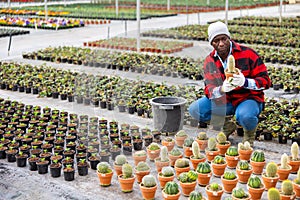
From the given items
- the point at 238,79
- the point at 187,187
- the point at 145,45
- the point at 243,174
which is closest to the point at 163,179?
the point at 187,187

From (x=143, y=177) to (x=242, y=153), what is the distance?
1.29 m

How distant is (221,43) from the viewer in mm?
5207

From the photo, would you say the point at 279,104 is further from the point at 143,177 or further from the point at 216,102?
the point at 143,177

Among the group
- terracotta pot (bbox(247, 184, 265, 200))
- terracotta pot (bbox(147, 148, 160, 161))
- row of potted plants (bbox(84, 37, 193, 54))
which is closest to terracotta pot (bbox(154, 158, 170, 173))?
terracotta pot (bbox(147, 148, 160, 161))

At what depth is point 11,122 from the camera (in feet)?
21.4

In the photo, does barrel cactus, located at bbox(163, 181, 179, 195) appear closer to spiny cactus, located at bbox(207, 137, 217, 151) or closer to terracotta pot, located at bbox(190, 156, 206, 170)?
terracotta pot, located at bbox(190, 156, 206, 170)

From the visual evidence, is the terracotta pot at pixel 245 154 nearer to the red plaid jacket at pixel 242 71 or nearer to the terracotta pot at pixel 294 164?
the terracotta pot at pixel 294 164

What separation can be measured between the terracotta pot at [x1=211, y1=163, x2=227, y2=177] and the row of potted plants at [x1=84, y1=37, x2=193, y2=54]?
800 cm

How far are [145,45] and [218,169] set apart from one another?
8869mm

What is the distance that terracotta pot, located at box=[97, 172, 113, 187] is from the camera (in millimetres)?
4683

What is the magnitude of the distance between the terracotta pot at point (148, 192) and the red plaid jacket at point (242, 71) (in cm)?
152

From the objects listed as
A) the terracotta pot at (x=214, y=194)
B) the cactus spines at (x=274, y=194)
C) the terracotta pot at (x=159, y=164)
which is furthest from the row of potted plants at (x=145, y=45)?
the cactus spines at (x=274, y=194)

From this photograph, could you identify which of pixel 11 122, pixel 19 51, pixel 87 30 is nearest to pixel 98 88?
pixel 11 122

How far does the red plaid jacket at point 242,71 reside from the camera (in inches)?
210
